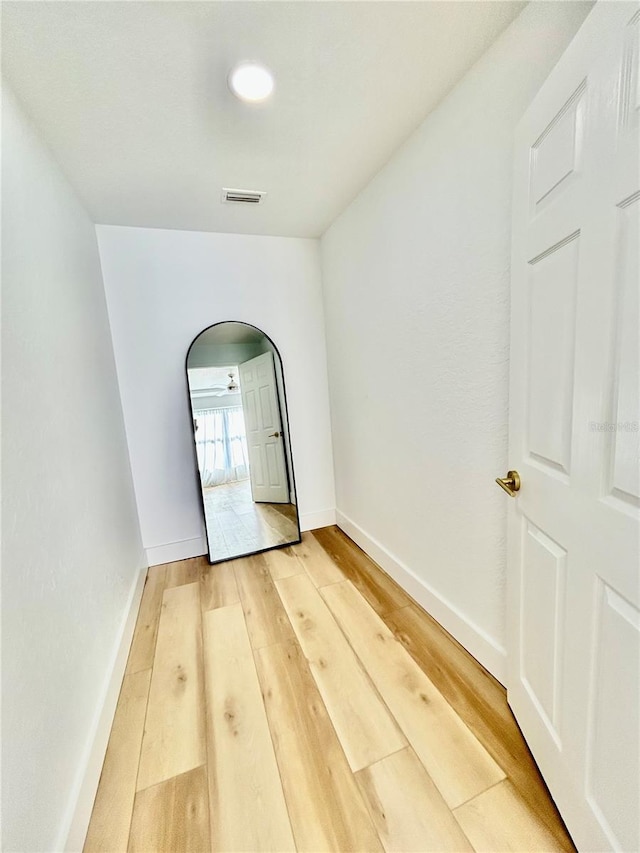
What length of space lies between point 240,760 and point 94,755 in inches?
19.2

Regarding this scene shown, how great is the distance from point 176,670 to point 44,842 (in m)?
0.75

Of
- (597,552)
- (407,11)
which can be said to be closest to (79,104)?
(407,11)

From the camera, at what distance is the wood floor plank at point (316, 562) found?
218 cm

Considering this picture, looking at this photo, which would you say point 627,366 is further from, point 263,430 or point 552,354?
point 263,430

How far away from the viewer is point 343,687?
4.65ft

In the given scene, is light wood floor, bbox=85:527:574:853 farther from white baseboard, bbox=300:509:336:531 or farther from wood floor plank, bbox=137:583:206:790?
white baseboard, bbox=300:509:336:531

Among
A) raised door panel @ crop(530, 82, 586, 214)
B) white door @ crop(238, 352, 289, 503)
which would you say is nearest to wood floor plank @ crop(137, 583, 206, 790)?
white door @ crop(238, 352, 289, 503)

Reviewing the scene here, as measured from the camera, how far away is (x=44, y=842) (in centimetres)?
83

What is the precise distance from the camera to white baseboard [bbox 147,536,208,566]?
8.20ft

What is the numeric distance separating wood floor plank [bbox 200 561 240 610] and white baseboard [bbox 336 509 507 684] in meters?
0.93

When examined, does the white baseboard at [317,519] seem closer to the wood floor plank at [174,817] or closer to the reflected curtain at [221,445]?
the reflected curtain at [221,445]

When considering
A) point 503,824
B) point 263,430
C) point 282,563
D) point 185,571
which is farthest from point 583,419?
point 185,571

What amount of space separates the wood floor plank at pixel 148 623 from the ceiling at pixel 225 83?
233 cm

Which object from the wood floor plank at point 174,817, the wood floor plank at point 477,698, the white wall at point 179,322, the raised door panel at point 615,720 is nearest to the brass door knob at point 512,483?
the raised door panel at point 615,720
